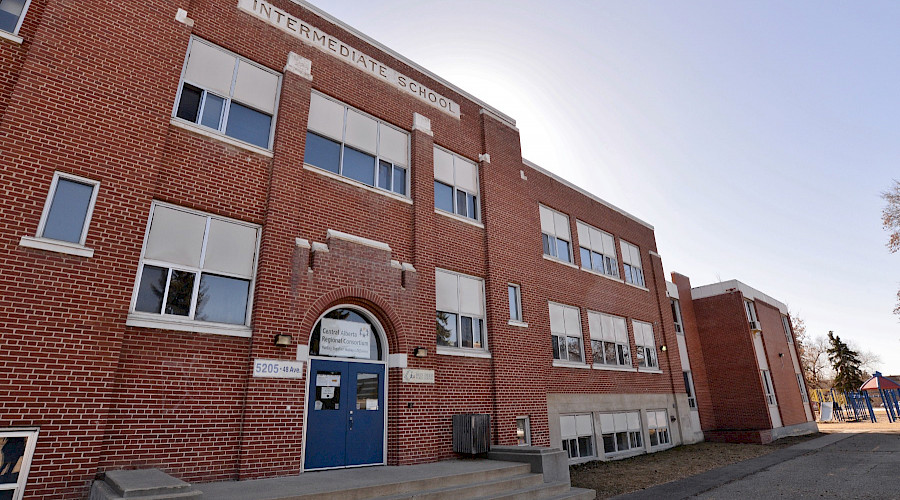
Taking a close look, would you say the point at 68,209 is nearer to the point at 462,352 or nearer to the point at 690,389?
the point at 462,352

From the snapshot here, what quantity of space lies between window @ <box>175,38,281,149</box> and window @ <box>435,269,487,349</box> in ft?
17.8

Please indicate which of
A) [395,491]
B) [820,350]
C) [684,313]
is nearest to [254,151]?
[395,491]

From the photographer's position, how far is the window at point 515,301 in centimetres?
1379

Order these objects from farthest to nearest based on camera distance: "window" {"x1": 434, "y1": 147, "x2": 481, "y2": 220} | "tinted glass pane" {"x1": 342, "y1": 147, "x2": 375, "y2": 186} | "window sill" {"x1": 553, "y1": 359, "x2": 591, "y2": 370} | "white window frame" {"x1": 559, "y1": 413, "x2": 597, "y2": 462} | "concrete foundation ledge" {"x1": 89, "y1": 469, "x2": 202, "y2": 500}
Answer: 1. "window sill" {"x1": 553, "y1": 359, "x2": 591, "y2": 370}
2. "white window frame" {"x1": 559, "y1": 413, "x2": 597, "y2": 462}
3. "window" {"x1": 434, "y1": 147, "x2": 481, "y2": 220}
4. "tinted glass pane" {"x1": 342, "y1": 147, "x2": 375, "y2": 186}
5. "concrete foundation ledge" {"x1": 89, "y1": 469, "x2": 202, "y2": 500}

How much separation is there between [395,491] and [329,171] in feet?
21.9

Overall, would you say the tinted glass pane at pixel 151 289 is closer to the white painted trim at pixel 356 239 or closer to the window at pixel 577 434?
the white painted trim at pixel 356 239

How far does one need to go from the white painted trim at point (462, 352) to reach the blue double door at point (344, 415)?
1769 millimetres

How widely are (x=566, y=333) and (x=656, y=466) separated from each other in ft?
15.9

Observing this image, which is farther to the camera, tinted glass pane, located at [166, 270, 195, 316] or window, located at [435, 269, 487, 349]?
window, located at [435, 269, 487, 349]

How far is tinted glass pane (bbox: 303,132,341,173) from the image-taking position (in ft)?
34.7

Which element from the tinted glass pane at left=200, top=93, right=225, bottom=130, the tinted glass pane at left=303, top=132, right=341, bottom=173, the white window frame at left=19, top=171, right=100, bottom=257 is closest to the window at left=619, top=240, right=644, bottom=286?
the tinted glass pane at left=303, top=132, right=341, bottom=173

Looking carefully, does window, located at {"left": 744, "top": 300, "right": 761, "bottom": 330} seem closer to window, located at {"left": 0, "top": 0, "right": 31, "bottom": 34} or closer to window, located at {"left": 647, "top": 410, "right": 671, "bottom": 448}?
window, located at {"left": 647, "top": 410, "right": 671, "bottom": 448}

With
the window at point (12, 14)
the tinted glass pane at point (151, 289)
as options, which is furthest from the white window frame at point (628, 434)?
the window at point (12, 14)

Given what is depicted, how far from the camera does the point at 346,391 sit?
9.68 meters
